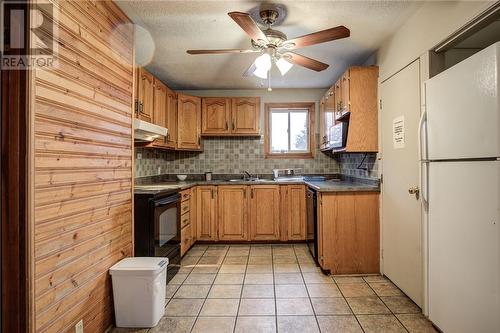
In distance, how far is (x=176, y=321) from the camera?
2.03 m

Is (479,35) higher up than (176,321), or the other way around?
(479,35)

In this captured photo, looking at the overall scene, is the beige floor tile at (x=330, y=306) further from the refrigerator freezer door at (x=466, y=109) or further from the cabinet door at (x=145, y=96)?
the cabinet door at (x=145, y=96)

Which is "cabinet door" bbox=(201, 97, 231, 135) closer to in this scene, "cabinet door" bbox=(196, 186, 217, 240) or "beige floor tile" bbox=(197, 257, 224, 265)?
"cabinet door" bbox=(196, 186, 217, 240)

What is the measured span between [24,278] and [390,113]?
115 inches

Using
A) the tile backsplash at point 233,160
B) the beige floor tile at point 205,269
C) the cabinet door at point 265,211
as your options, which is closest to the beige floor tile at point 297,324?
the beige floor tile at point 205,269

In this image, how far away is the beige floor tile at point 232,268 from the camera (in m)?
3.00

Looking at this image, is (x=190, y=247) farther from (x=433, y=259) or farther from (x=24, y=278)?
(x=433, y=259)

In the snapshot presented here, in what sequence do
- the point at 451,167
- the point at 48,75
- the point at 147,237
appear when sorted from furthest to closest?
1. the point at 147,237
2. the point at 451,167
3. the point at 48,75

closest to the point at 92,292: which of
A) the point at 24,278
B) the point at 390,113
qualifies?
the point at 24,278

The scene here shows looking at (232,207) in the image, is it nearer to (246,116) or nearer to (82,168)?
(246,116)

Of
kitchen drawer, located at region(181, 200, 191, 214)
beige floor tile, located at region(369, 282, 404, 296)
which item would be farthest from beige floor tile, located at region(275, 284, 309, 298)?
kitchen drawer, located at region(181, 200, 191, 214)

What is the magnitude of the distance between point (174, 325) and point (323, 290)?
1.33m

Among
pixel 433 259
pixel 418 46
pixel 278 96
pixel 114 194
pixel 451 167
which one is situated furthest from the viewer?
pixel 278 96

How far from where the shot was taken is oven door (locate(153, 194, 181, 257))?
8.01 ft
